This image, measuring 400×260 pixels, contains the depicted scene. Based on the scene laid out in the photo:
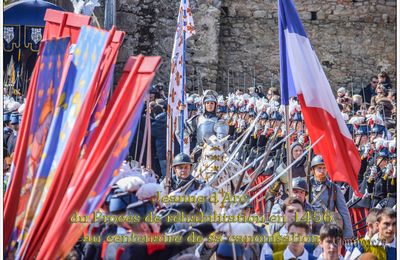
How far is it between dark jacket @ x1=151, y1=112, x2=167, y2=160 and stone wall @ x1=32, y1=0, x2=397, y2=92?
6.92 metres

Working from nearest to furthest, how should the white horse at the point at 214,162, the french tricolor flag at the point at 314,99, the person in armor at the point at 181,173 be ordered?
the french tricolor flag at the point at 314,99 → the person in armor at the point at 181,173 → the white horse at the point at 214,162

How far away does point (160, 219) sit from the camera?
930 centimetres

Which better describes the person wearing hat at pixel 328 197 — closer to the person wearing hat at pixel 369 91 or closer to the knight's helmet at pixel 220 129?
the knight's helmet at pixel 220 129

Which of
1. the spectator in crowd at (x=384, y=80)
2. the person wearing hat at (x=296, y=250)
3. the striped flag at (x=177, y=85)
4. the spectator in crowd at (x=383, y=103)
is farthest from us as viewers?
the spectator in crowd at (x=384, y=80)

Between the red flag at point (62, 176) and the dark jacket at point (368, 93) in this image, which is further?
the dark jacket at point (368, 93)

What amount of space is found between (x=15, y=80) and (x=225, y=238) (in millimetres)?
14665

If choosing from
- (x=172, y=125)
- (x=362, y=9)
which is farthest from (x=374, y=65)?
(x=172, y=125)

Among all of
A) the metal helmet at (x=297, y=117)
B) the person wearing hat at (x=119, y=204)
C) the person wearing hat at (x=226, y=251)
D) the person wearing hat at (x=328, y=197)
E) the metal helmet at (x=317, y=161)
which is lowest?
the metal helmet at (x=297, y=117)

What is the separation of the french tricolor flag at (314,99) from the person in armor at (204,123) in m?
5.91

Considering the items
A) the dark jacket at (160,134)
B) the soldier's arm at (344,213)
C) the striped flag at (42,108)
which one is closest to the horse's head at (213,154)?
the soldier's arm at (344,213)

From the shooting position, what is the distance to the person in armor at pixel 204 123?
18281mm

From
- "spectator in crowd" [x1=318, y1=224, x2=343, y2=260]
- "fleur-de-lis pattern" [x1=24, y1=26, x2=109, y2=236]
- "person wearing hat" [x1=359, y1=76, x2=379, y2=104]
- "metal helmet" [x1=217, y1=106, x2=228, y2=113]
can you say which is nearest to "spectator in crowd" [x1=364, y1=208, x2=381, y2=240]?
"spectator in crowd" [x1=318, y1=224, x2=343, y2=260]

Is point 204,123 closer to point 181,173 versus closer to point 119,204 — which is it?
point 181,173

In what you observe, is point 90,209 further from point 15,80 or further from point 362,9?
point 362,9
